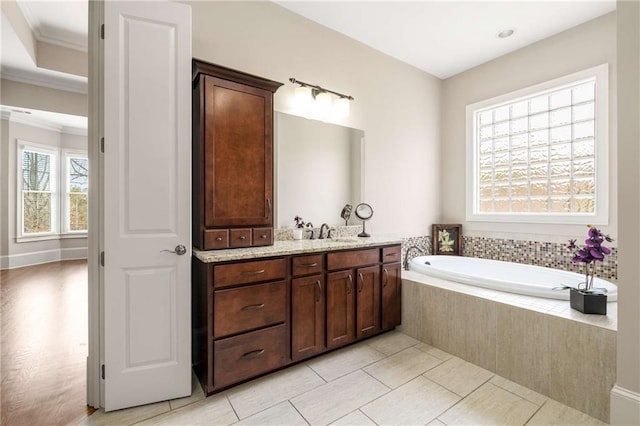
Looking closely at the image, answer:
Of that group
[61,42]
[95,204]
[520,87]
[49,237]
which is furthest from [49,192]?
[520,87]

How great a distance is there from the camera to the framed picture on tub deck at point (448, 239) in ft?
12.6

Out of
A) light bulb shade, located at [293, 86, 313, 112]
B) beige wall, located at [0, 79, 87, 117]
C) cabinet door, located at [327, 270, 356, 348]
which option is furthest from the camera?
beige wall, located at [0, 79, 87, 117]

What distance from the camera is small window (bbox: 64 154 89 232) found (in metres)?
6.29

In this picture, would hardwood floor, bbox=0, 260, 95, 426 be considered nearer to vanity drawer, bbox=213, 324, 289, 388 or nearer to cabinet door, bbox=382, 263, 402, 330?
vanity drawer, bbox=213, 324, 289, 388

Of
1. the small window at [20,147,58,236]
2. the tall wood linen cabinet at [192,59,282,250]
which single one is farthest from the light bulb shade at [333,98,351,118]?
the small window at [20,147,58,236]

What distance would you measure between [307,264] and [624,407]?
1.86 meters

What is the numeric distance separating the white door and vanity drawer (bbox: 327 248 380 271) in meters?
1.02

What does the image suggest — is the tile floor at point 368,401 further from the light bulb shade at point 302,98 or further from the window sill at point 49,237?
the window sill at point 49,237

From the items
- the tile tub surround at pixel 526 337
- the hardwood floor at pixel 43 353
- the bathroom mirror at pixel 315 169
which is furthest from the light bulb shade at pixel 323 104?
the hardwood floor at pixel 43 353

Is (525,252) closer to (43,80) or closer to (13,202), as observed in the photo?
(43,80)

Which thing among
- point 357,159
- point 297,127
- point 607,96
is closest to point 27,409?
point 297,127

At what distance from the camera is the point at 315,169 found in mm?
2969

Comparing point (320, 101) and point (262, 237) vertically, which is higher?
point (320, 101)

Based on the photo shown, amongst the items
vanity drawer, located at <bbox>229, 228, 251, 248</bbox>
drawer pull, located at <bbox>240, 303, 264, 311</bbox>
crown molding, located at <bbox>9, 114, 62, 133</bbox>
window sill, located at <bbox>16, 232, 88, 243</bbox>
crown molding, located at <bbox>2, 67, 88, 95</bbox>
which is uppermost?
crown molding, located at <bbox>2, 67, 88, 95</bbox>
